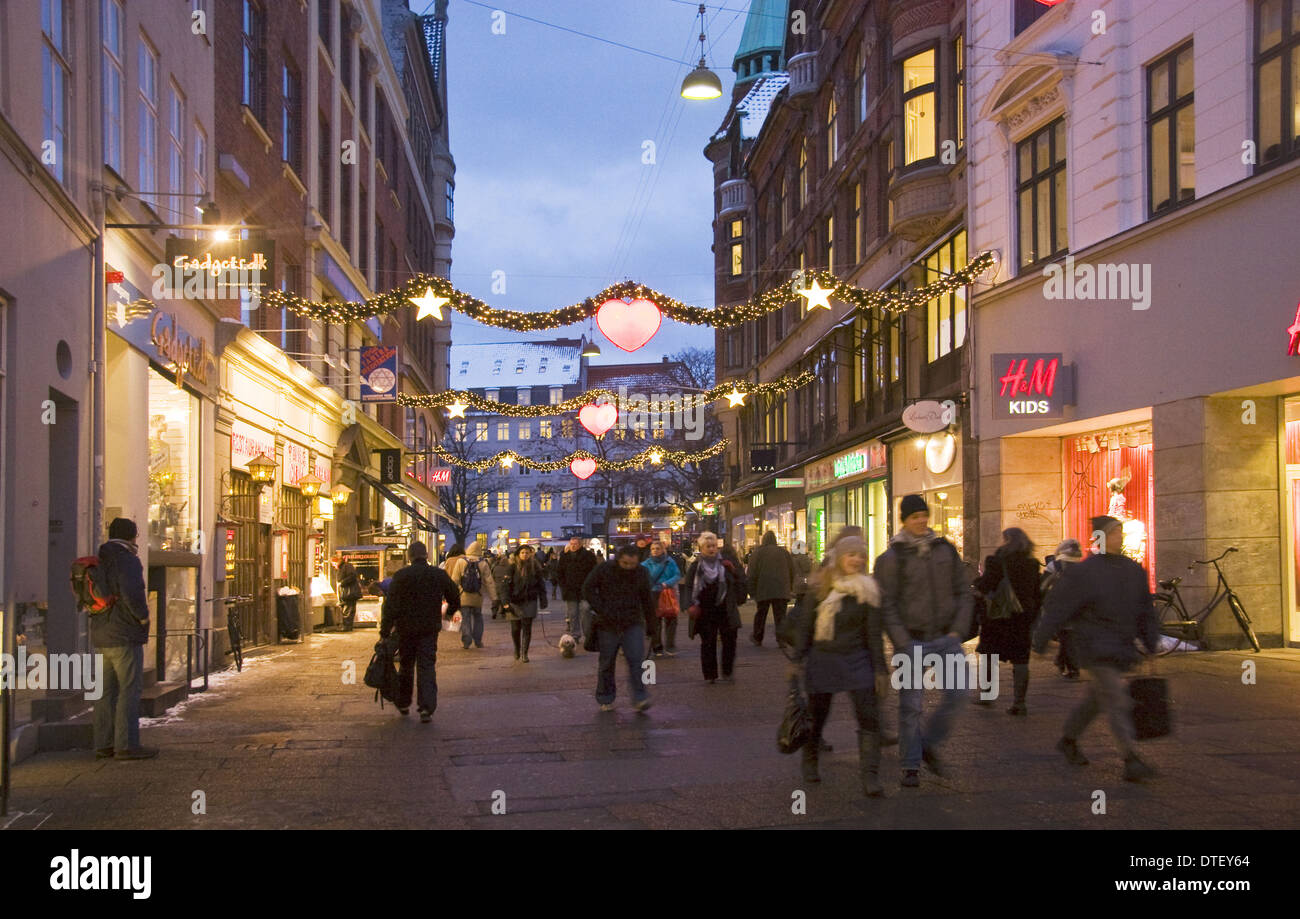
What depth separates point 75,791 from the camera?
28.5 feet

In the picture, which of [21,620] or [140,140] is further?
[140,140]

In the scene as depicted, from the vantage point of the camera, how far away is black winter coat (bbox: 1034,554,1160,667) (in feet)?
27.7

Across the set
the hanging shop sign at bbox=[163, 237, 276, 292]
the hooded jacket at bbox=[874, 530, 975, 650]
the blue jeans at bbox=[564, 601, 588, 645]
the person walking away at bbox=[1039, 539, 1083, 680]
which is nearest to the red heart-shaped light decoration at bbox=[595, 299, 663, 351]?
the hanging shop sign at bbox=[163, 237, 276, 292]

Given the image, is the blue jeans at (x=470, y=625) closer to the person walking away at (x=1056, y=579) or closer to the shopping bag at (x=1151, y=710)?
the person walking away at (x=1056, y=579)

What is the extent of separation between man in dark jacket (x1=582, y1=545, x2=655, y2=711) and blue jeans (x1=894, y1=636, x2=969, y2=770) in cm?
435

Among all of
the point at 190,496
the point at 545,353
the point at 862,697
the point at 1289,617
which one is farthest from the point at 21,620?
the point at 545,353

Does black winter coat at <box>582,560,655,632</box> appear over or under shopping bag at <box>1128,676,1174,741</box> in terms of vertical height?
over

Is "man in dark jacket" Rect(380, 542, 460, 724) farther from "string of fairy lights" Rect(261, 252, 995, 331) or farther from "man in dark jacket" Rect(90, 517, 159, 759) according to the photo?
"string of fairy lights" Rect(261, 252, 995, 331)

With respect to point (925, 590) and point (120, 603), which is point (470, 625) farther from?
point (925, 590)

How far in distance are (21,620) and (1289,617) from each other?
47.6 feet

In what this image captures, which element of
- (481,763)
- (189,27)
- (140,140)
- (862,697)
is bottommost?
(481,763)

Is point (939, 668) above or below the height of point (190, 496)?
below
